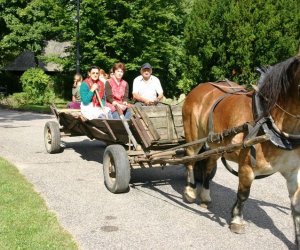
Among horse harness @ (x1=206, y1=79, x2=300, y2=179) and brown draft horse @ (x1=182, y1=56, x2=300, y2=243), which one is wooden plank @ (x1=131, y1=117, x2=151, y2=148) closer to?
brown draft horse @ (x1=182, y1=56, x2=300, y2=243)

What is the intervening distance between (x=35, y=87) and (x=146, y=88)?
78.0ft

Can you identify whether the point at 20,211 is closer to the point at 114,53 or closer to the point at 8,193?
the point at 8,193

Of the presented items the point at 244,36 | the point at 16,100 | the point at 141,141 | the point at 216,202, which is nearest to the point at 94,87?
the point at 141,141

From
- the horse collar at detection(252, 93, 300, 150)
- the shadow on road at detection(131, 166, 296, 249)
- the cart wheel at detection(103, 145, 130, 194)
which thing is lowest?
the shadow on road at detection(131, 166, 296, 249)

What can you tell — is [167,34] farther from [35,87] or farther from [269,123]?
[269,123]

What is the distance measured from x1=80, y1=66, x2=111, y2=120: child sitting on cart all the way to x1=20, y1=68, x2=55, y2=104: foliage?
21.6 m

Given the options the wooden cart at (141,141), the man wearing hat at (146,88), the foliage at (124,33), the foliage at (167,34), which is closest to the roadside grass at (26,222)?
the wooden cart at (141,141)

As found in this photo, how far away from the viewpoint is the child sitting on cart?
7908 mm

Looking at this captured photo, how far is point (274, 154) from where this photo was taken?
4391 mm

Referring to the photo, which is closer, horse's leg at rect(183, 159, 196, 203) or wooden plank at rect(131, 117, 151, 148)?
horse's leg at rect(183, 159, 196, 203)

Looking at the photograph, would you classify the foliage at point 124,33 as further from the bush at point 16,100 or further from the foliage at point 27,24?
the bush at point 16,100

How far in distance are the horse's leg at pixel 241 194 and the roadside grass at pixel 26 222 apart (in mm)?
1839

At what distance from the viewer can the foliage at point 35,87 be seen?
29203mm

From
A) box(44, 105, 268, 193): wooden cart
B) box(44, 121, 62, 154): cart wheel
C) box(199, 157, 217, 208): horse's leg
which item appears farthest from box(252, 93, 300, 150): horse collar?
box(44, 121, 62, 154): cart wheel
